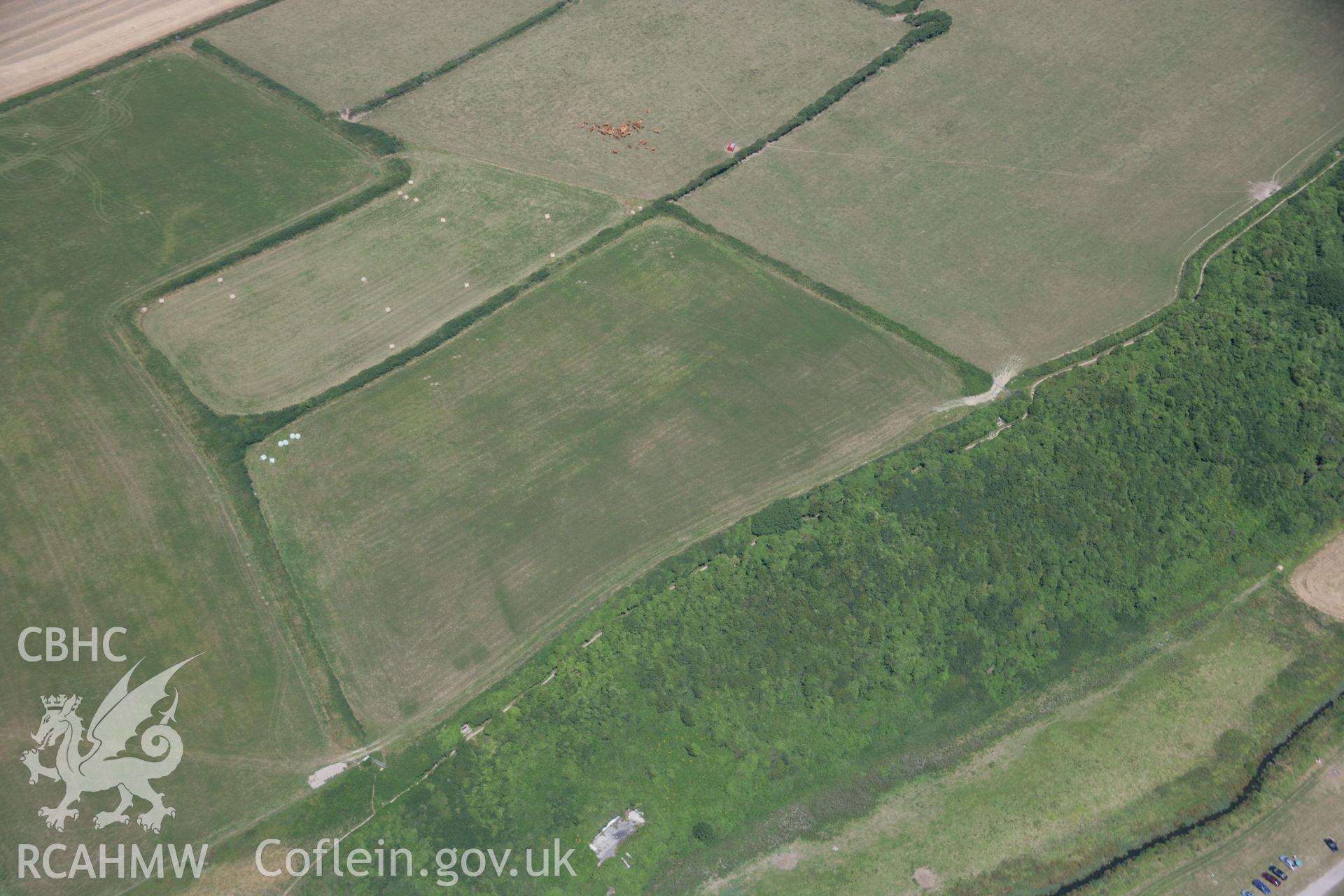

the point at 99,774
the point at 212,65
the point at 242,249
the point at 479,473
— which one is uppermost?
the point at 212,65

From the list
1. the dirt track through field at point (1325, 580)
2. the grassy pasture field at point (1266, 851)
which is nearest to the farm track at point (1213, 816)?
the grassy pasture field at point (1266, 851)

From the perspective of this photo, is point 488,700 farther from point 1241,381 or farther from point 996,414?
point 1241,381

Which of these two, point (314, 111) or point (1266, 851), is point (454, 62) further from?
point (1266, 851)

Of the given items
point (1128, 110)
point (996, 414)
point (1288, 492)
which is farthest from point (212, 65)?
point (1288, 492)

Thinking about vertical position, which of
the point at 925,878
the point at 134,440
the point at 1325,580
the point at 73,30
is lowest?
the point at 925,878

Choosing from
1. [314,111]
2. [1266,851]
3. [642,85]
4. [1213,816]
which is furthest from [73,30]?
[1266,851]
